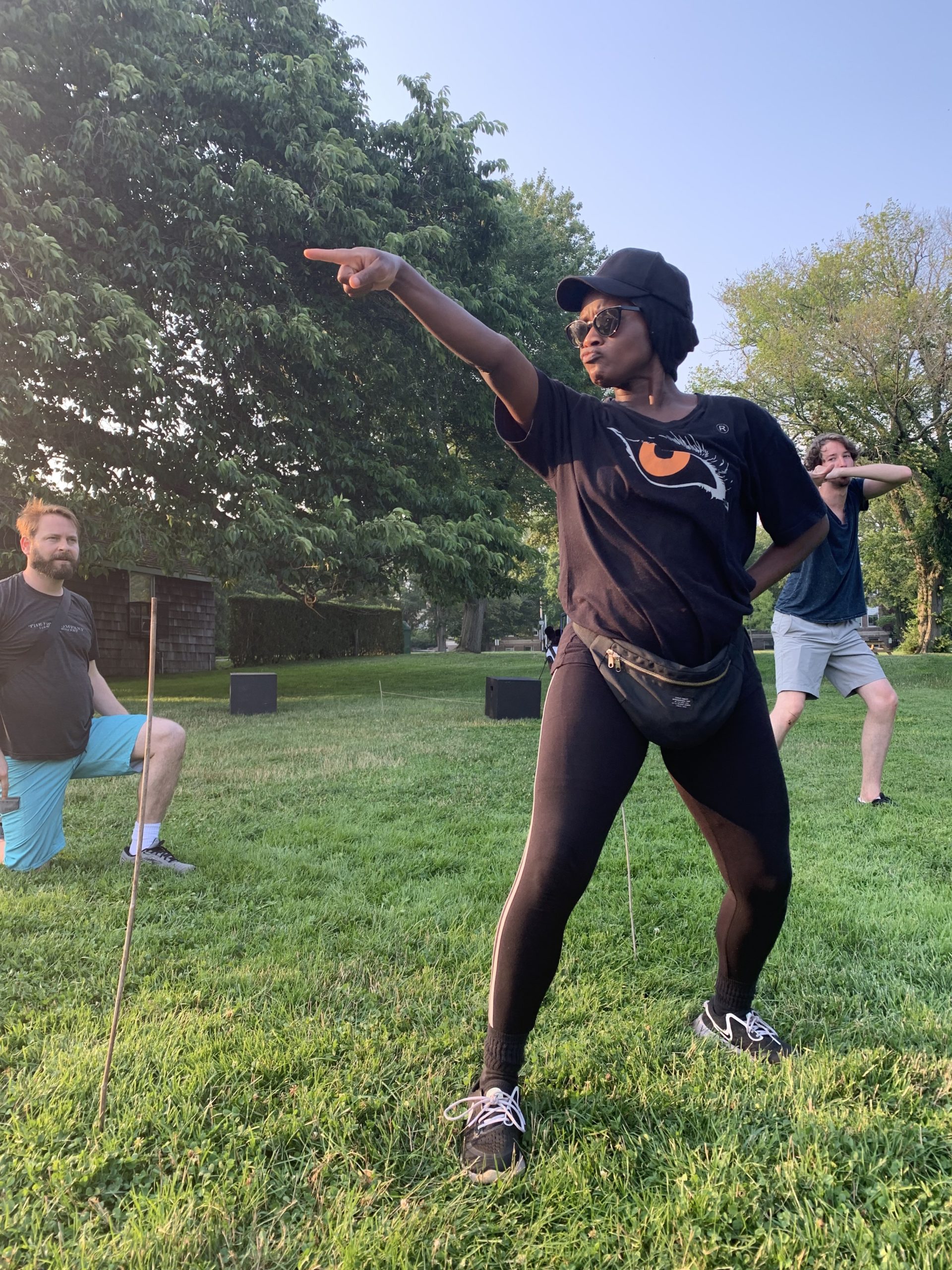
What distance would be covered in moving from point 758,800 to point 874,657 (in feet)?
11.3

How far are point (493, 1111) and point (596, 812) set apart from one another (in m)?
0.74

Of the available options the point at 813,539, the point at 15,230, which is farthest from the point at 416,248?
the point at 813,539

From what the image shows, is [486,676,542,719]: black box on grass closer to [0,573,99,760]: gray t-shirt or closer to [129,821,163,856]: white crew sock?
[129,821,163,856]: white crew sock

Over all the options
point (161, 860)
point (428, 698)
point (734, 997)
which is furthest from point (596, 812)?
point (428, 698)

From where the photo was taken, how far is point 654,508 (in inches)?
70.1

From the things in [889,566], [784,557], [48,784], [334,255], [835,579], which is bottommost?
[48,784]

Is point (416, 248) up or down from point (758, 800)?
up

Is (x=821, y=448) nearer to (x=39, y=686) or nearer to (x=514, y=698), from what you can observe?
(x=39, y=686)

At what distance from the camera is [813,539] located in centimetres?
212

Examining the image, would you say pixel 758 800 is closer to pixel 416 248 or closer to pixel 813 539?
pixel 813 539

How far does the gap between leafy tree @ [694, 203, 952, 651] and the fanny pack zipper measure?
2136cm

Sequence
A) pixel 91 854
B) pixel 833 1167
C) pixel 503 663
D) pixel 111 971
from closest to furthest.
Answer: pixel 833 1167, pixel 111 971, pixel 91 854, pixel 503 663

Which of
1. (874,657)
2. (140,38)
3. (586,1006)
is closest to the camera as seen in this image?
(586,1006)

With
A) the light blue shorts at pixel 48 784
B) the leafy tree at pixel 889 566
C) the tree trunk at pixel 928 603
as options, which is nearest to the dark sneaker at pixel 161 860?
the light blue shorts at pixel 48 784
